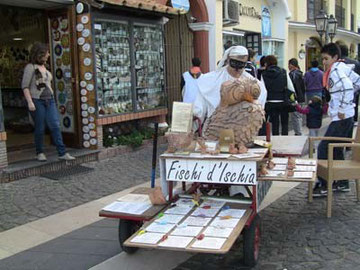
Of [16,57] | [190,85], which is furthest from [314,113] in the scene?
[16,57]

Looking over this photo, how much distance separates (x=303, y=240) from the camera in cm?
432

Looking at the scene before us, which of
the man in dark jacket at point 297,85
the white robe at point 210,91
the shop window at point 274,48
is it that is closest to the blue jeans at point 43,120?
the white robe at point 210,91

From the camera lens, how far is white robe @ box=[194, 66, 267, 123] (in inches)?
178

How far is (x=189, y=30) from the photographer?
1159 cm

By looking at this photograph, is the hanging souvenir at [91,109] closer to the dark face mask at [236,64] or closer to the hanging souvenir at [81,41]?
the hanging souvenir at [81,41]

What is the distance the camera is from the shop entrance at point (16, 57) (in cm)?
866

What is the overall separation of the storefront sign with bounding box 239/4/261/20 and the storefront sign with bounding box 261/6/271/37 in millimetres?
456

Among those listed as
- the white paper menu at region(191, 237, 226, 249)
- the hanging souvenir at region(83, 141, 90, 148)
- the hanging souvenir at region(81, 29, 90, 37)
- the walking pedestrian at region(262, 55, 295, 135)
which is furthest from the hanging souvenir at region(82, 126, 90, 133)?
the white paper menu at region(191, 237, 226, 249)

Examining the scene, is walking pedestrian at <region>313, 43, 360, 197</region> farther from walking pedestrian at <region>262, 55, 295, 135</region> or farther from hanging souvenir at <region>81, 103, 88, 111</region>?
hanging souvenir at <region>81, 103, 88, 111</region>

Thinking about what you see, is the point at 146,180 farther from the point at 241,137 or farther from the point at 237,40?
the point at 237,40

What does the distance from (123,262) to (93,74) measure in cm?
449

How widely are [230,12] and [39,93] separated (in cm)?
675

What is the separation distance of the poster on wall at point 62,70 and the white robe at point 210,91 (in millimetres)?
3938

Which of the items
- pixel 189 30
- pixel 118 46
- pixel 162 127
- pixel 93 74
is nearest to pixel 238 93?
pixel 93 74
